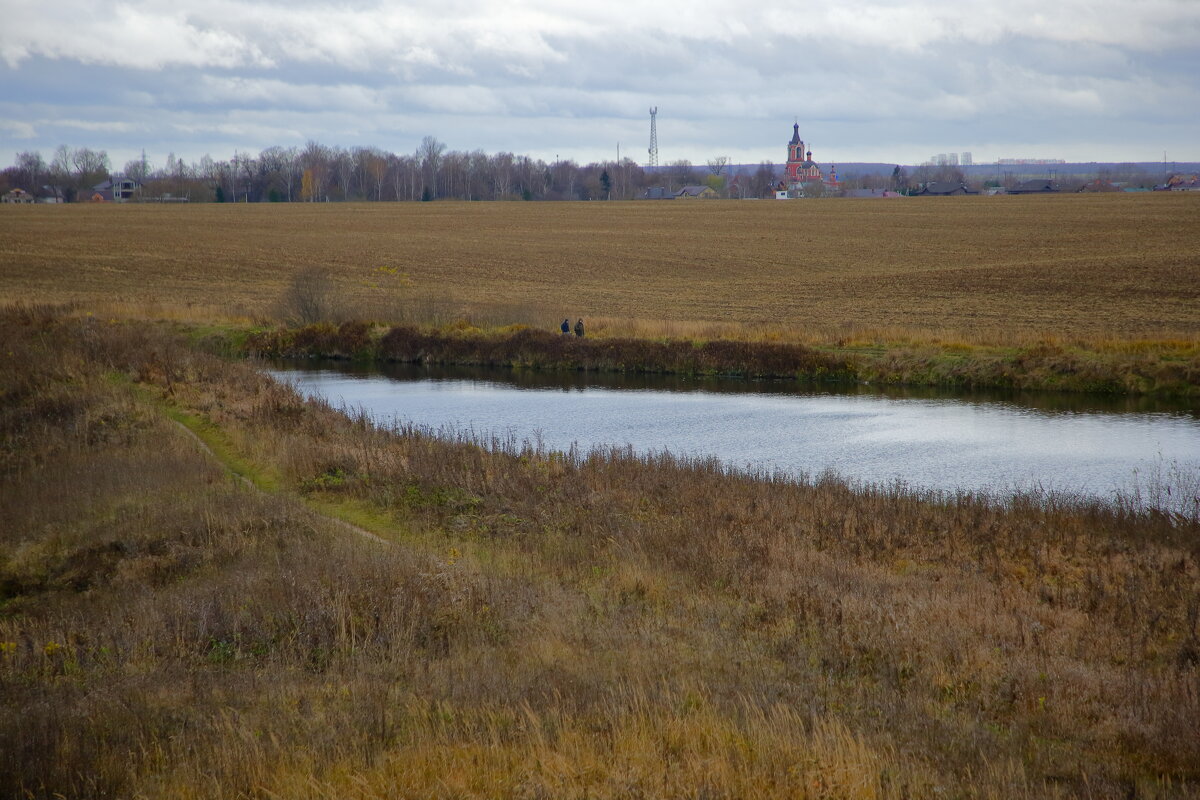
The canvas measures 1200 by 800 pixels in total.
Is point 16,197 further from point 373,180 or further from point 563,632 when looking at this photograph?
point 563,632

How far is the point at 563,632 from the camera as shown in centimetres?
850

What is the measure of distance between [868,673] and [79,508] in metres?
11.3

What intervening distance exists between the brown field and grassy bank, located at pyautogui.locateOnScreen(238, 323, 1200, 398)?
1.52 meters

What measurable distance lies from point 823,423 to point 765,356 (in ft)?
25.4

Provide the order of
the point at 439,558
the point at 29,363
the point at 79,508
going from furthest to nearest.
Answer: the point at 29,363
the point at 79,508
the point at 439,558

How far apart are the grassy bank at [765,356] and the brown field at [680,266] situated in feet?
4.99

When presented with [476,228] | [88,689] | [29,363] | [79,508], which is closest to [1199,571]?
[88,689]

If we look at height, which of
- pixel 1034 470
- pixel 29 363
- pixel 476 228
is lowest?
pixel 1034 470

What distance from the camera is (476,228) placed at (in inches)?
3302

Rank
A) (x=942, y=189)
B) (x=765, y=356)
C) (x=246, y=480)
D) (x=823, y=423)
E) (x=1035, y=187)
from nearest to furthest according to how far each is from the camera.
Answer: (x=246, y=480) < (x=823, y=423) < (x=765, y=356) < (x=942, y=189) < (x=1035, y=187)

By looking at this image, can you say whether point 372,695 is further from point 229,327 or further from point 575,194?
point 575,194

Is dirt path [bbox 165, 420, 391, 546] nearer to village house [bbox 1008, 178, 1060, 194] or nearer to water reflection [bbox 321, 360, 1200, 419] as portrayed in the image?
water reflection [bbox 321, 360, 1200, 419]

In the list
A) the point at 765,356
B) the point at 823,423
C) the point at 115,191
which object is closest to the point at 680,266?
the point at 765,356

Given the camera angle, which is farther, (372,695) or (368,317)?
(368,317)
